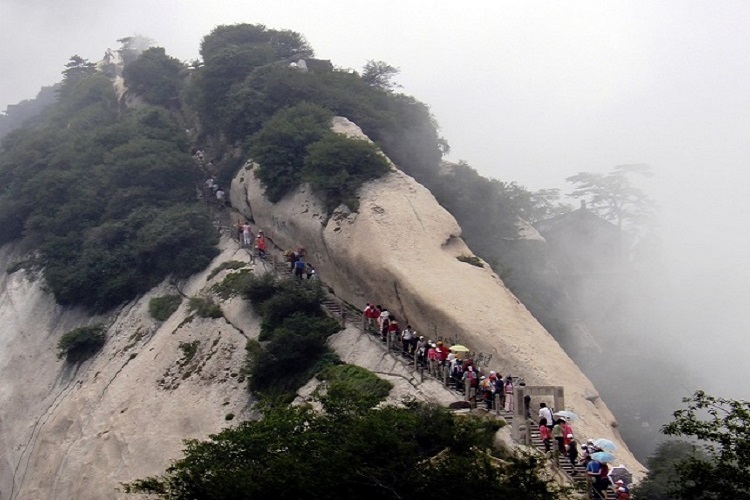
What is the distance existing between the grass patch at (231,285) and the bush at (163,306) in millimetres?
2157

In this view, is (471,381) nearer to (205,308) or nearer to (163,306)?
(205,308)

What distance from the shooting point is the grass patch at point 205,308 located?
128 ft

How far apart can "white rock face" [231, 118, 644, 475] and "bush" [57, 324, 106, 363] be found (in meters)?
8.47

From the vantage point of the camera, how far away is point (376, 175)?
134 feet

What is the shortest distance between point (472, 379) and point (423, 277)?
23.1 ft

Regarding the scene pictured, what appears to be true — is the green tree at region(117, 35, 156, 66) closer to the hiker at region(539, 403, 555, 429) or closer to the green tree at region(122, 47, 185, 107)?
the green tree at region(122, 47, 185, 107)

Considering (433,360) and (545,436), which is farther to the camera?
(433,360)

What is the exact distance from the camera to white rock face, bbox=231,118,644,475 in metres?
31.1

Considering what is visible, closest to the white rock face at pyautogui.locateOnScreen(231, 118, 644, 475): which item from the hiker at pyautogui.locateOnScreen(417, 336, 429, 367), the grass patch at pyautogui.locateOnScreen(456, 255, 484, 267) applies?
the grass patch at pyautogui.locateOnScreen(456, 255, 484, 267)

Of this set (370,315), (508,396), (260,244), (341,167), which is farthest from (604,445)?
(260,244)

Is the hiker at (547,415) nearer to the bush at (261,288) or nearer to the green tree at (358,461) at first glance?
the green tree at (358,461)

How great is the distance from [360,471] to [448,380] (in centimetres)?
743

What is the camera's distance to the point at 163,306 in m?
42.1

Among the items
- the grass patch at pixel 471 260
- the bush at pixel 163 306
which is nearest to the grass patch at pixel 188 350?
the bush at pixel 163 306
